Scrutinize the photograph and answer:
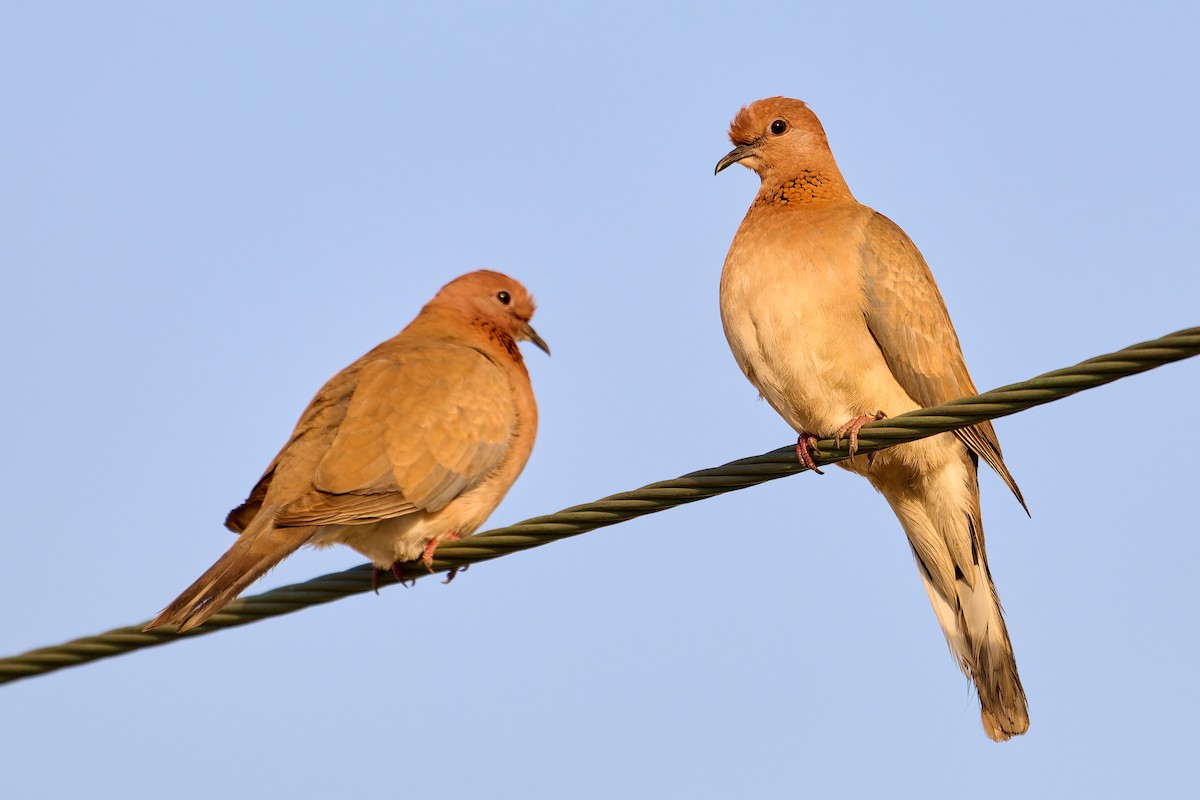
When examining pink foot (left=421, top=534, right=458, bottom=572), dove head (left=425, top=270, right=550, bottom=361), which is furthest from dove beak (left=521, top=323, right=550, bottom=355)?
pink foot (left=421, top=534, right=458, bottom=572)

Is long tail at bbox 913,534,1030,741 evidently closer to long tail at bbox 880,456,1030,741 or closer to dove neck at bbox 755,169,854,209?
long tail at bbox 880,456,1030,741

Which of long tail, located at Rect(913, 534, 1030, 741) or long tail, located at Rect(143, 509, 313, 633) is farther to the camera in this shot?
long tail, located at Rect(913, 534, 1030, 741)

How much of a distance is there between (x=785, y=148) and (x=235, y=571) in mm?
2886

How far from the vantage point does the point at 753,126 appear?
→ 6.00 meters

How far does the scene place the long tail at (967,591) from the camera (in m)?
5.26

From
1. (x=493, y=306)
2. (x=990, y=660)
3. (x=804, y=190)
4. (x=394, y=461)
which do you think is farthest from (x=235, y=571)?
(x=990, y=660)

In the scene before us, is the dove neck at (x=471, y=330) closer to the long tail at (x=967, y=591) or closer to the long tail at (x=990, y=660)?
the long tail at (x=967, y=591)

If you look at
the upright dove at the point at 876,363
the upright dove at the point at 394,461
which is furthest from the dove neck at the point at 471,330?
the upright dove at the point at 876,363

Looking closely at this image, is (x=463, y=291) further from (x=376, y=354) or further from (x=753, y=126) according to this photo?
(x=753, y=126)

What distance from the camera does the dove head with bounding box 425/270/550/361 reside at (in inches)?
242

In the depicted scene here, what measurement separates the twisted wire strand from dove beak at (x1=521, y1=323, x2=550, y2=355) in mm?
2264

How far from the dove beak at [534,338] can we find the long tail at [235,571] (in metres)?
2.14

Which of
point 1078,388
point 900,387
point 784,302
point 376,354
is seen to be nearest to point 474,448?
point 376,354

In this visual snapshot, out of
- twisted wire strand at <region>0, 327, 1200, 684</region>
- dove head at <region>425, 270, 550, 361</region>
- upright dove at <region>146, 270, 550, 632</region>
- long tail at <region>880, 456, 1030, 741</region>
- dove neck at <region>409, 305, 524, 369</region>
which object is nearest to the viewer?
twisted wire strand at <region>0, 327, 1200, 684</region>
